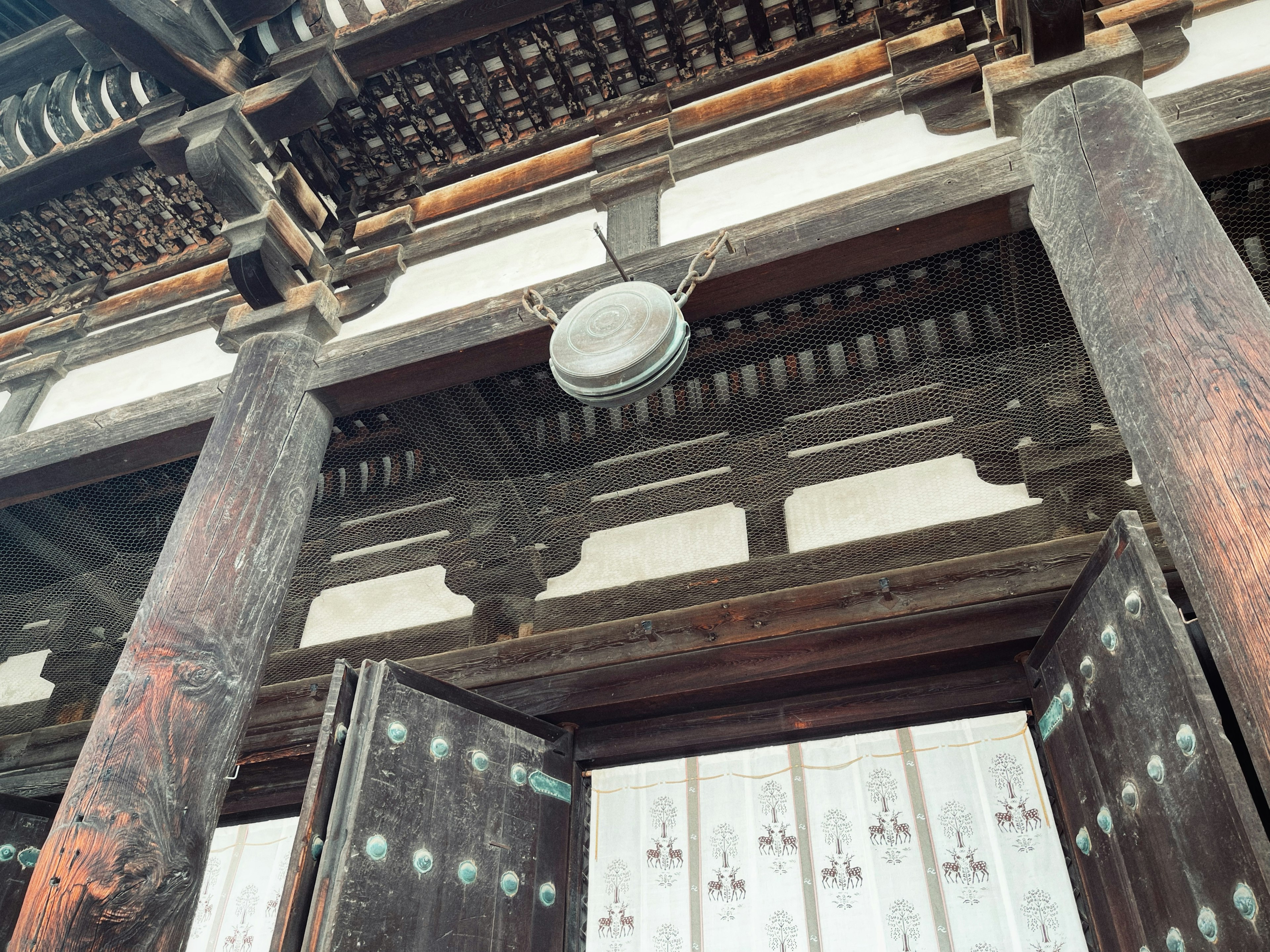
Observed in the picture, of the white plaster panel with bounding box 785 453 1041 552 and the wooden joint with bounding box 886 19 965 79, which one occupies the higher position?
the wooden joint with bounding box 886 19 965 79

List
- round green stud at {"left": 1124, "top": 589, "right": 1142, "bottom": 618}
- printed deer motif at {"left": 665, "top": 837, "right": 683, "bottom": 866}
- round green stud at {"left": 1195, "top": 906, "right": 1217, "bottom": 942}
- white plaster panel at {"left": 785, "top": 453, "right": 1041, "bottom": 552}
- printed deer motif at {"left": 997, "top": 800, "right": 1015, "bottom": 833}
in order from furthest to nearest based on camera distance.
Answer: printed deer motif at {"left": 665, "top": 837, "right": 683, "bottom": 866} → printed deer motif at {"left": 997, "top": 800, "right": 1015, "bottom": 833} → white plaster panel at {"left": 785, "top": 453, "right": 1041, "bottom": 552} → round green stud at {"left": 1124, "top": 589, "right": 1142, "bottom": 618} → round green stud at {"left": 1195, "top": 906, "right": 1217, "bottom": 942}

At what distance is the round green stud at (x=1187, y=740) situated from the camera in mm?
2171

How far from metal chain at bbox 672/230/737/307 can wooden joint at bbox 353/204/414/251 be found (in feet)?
5.66

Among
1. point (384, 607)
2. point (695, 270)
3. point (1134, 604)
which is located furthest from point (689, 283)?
point (384, 607)

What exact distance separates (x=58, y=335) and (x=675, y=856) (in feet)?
14.4

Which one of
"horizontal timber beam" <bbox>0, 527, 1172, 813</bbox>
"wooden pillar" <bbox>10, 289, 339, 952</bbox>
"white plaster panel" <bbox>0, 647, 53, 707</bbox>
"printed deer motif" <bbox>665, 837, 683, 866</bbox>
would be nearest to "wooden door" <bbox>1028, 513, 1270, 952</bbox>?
"horizontal timber beam" <bbox>0, 527, 1172, 813</bbox>

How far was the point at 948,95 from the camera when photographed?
3209mm

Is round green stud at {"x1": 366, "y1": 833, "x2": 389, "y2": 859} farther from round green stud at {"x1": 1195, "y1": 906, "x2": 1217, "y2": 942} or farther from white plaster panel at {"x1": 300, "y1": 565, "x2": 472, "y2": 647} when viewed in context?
round green stud at {"x1": 1195, "y1": 906, "x2": 1217, "y2": 942}

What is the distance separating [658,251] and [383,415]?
1681 mm

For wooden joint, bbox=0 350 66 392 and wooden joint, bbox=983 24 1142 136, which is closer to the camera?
wooden joint, bbox=983 24 1142 136

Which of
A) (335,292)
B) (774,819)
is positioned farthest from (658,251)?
(774,819)

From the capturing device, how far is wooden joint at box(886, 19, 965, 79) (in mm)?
3381

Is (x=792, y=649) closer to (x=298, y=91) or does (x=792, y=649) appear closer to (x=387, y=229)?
(x=387, y=229)

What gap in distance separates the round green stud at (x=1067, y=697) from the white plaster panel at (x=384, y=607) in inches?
113
